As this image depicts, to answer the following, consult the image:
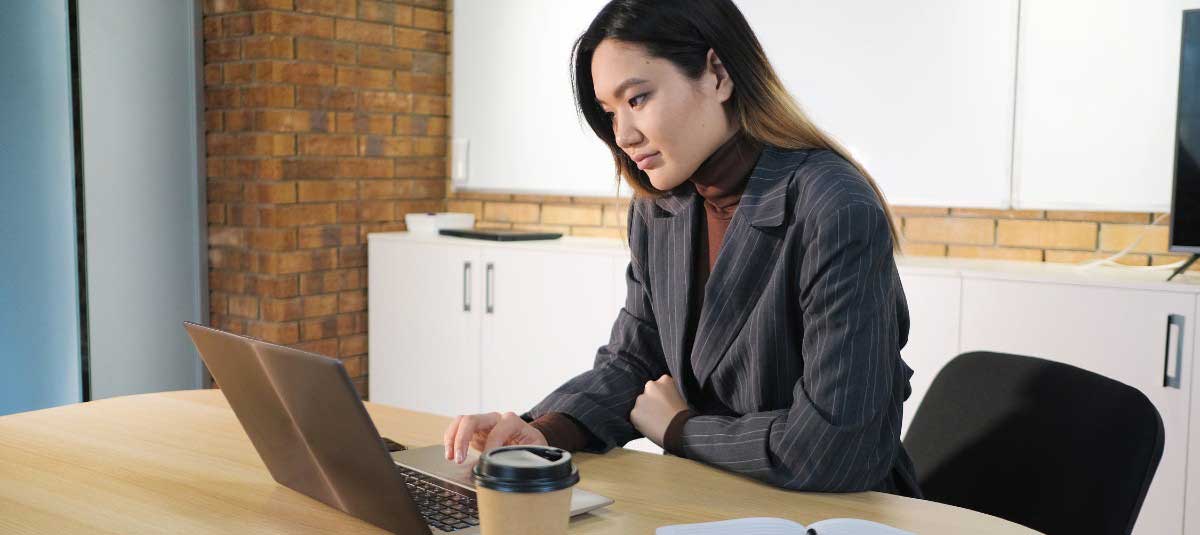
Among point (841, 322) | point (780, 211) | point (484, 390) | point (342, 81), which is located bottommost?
point (484, 390)

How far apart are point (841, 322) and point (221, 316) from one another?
3.21 meters

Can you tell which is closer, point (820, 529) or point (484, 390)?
point (820, 529)

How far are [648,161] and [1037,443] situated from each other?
0.71m

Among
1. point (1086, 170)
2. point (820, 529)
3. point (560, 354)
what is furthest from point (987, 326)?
point (820, 529)

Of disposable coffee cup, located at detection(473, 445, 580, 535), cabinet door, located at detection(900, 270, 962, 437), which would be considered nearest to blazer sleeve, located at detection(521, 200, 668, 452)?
disposable coffee cup, located at detection(473, 445, 580, 535)

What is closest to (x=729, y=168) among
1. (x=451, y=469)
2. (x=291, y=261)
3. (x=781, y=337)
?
(x=781, y=337)

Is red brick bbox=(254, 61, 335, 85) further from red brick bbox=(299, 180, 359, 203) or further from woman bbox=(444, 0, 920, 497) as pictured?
woman bbox=(444, 0, 920, 497)

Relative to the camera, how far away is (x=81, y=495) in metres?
1.30

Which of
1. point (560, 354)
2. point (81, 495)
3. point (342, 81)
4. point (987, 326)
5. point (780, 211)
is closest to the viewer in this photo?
point (81, 495)

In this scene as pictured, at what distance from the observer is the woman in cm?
140

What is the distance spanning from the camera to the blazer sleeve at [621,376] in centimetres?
157

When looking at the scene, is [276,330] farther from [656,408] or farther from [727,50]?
[727,50]

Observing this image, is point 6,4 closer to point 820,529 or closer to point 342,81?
point 342,81

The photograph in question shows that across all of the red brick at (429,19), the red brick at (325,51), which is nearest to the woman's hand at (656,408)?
the red brick at (325,51)
